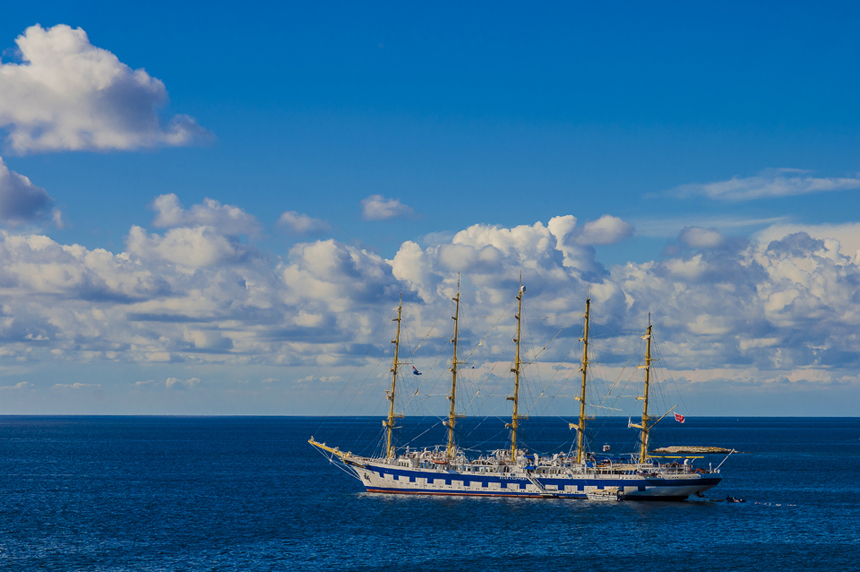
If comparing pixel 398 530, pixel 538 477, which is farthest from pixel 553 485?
pixel 398 530

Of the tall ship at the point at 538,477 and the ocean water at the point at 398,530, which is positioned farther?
the tall ship at the point at 538,477

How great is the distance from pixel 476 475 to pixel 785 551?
42676 millimetres

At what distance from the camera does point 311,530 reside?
95.1 meters

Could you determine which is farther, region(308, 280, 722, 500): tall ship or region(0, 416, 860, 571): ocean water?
region(308, 280, 722, 500): tall ship

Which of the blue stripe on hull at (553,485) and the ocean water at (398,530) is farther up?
the blue stripe on hull at (553,485)

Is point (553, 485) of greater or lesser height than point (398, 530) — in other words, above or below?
above

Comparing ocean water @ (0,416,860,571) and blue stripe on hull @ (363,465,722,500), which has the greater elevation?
blue stripe on hull @ (363,465,722,500)

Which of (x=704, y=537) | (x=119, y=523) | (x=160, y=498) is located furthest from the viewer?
(x=160, y=498)

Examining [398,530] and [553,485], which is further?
[553,485]

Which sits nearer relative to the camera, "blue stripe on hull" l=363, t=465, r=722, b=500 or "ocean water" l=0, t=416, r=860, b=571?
"ocean water" l=0, t=416, r=860, b=571

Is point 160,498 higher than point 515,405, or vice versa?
point 515,405

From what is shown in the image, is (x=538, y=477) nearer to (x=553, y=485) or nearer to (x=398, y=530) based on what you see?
(x=553, y=485)

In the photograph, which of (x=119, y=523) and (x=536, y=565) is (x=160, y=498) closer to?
(x=119, y=523)

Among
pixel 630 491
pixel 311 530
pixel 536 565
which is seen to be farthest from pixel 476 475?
pixel 536 565
